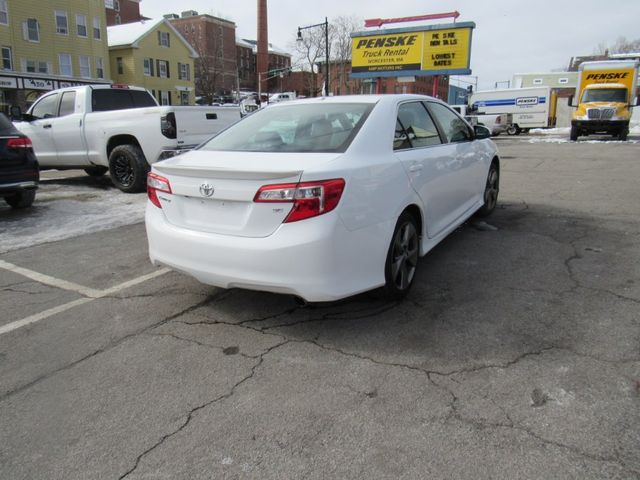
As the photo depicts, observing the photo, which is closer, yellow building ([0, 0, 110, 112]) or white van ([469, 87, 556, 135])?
white van ([469, 87, 556, 135])

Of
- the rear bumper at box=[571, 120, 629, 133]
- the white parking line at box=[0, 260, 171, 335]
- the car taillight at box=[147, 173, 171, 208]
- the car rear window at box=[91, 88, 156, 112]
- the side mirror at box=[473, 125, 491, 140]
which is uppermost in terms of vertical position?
the car rear window at box=[91, 88, 156, 112]

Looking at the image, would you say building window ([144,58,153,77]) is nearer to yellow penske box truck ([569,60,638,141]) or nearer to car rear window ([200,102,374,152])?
yellow penske box truck ([569,60,638,141])

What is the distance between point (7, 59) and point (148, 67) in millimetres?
15198

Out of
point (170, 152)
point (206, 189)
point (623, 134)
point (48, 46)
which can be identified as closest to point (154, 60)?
point (48, 46)

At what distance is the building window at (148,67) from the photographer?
48250 millimetres

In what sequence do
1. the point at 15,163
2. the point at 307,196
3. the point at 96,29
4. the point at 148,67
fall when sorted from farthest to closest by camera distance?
the point at 148,67, the point at 96,29, the point at 15,163, the point at 307,196

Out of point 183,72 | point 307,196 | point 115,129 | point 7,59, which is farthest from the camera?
point 183,72

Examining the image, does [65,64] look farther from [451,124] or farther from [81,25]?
[451,124]

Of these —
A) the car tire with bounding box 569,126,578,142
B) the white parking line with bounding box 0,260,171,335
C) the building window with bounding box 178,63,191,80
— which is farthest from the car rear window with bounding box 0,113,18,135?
the building window with bounding box 178,63,191,80

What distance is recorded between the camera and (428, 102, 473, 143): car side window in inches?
195

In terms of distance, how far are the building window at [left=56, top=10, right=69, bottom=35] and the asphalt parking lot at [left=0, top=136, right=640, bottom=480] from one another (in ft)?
134

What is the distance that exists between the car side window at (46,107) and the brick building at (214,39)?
6846 centimetres

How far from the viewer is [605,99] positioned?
79.6 ft

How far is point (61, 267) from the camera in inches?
195
